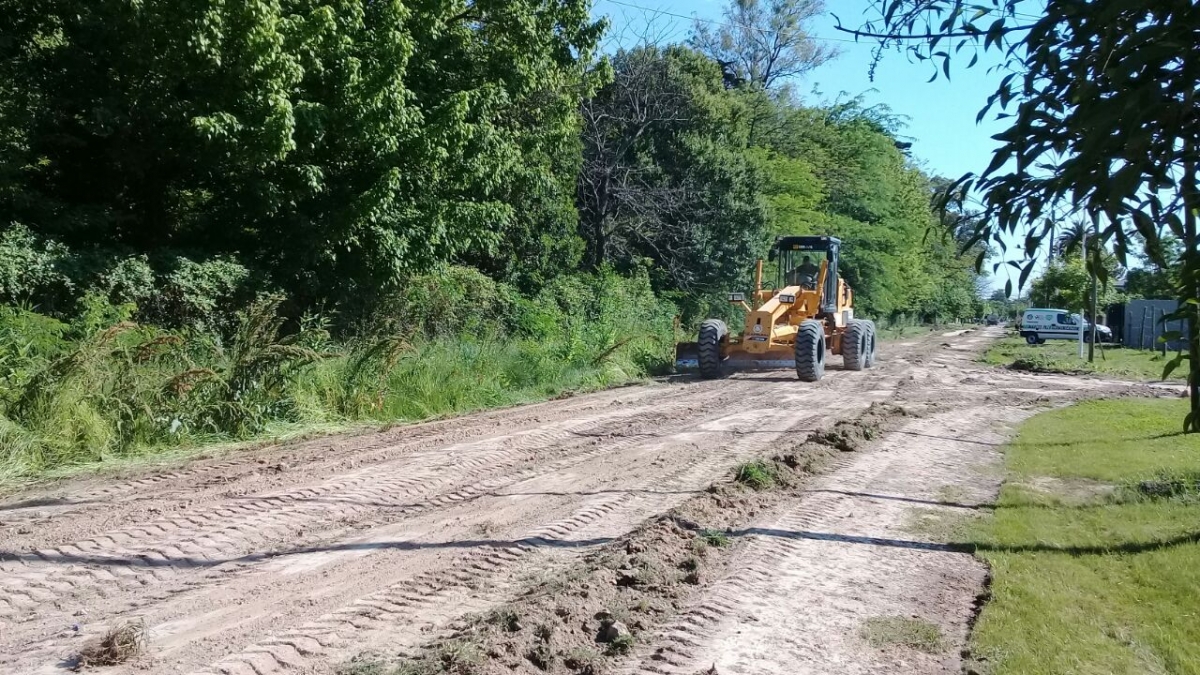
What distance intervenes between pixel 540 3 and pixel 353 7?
536cm

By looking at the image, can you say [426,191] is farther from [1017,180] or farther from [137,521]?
[1017,180]

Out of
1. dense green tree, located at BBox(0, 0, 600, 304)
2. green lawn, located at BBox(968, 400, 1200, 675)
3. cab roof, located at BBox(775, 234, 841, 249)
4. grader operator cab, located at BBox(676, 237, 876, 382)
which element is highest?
dense green tree, located at BBox(0, 0, 600, 304)

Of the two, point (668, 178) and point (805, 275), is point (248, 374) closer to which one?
point (805, 275)

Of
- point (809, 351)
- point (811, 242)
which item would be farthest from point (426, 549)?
point (811, 242)

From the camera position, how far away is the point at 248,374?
11336mm

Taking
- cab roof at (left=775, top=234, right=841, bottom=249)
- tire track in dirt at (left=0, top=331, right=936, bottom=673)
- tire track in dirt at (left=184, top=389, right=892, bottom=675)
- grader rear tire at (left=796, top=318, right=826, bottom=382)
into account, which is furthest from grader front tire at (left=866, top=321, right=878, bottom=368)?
tire track in dirt at (left=184, top=389, right=892, bottom=675)

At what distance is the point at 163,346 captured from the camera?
10906 millimetres

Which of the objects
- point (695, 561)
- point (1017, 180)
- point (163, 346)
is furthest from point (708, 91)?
point (1017, 180)

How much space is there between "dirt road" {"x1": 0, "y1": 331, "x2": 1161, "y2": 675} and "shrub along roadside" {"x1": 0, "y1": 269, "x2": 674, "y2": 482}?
3.81 feet

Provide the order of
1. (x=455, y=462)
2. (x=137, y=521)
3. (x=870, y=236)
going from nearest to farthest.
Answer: (x=137, y=521), (x=455, y=462), (x=870, y=236)

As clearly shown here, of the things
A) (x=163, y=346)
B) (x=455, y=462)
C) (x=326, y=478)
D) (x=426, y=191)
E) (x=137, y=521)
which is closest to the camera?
(x=137, y=521)

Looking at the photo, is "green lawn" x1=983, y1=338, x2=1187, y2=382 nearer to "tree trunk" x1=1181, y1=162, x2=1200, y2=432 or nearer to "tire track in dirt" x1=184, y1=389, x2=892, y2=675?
"tire track in dirt" x1=184, y1=389, x2=892, y2=675

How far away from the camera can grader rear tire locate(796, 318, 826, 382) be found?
19.1 meters

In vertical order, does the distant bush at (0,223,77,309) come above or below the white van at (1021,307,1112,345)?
above
